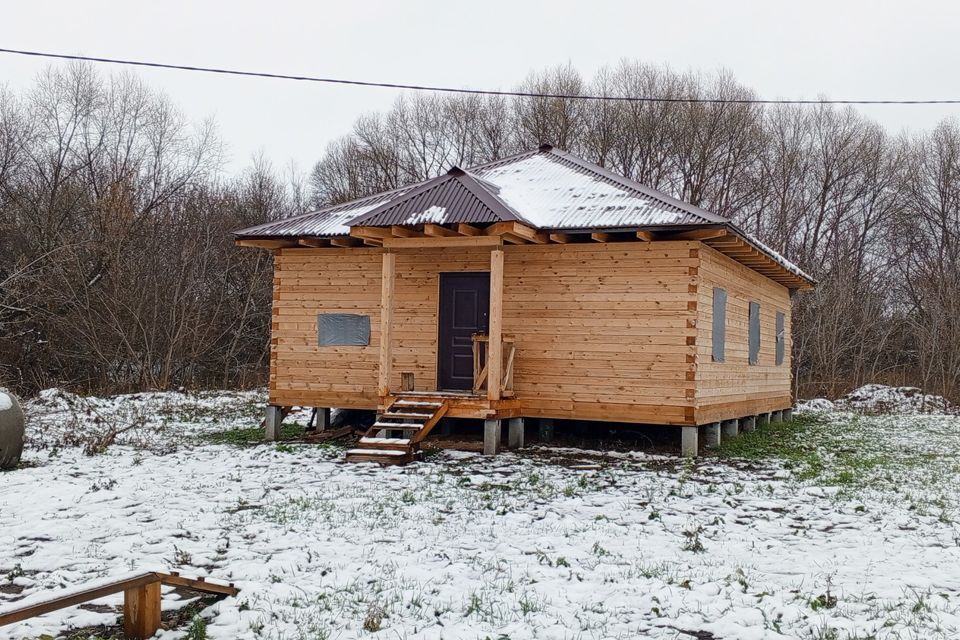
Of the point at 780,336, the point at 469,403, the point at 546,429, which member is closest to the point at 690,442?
the point at 546,429

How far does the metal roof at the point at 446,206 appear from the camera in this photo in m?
12.2

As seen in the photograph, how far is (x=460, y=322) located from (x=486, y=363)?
855 mm

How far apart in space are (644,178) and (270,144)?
Answer: 78.1ft

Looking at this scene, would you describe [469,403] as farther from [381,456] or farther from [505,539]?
[505,539]

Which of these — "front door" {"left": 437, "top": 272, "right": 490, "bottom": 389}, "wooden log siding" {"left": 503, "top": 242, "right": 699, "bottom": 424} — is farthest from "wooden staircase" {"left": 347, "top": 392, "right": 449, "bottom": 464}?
"wooden log siding" {"left": 503, "top": 242, "right": 699, "bottom": 424}

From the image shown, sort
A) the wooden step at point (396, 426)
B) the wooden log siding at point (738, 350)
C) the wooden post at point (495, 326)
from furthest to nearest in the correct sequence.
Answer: the wooden log siding at point (738, 350), the wooden post at point (495, 326), the wooden step at point (396, 426)

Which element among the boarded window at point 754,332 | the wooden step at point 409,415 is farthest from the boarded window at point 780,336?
the wooden step at point 409,415

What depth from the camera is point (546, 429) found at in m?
14.0

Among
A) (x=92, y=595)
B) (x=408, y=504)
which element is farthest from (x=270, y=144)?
(x=92, y=595)

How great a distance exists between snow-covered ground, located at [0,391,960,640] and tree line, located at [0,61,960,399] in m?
12.9

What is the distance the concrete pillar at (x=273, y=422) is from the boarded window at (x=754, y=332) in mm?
8861

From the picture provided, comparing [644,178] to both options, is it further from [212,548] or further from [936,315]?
[212,548]

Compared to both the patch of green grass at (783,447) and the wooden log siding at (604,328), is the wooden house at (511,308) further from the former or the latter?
the patch of green grass at (783,447)

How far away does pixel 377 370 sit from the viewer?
1428cm
